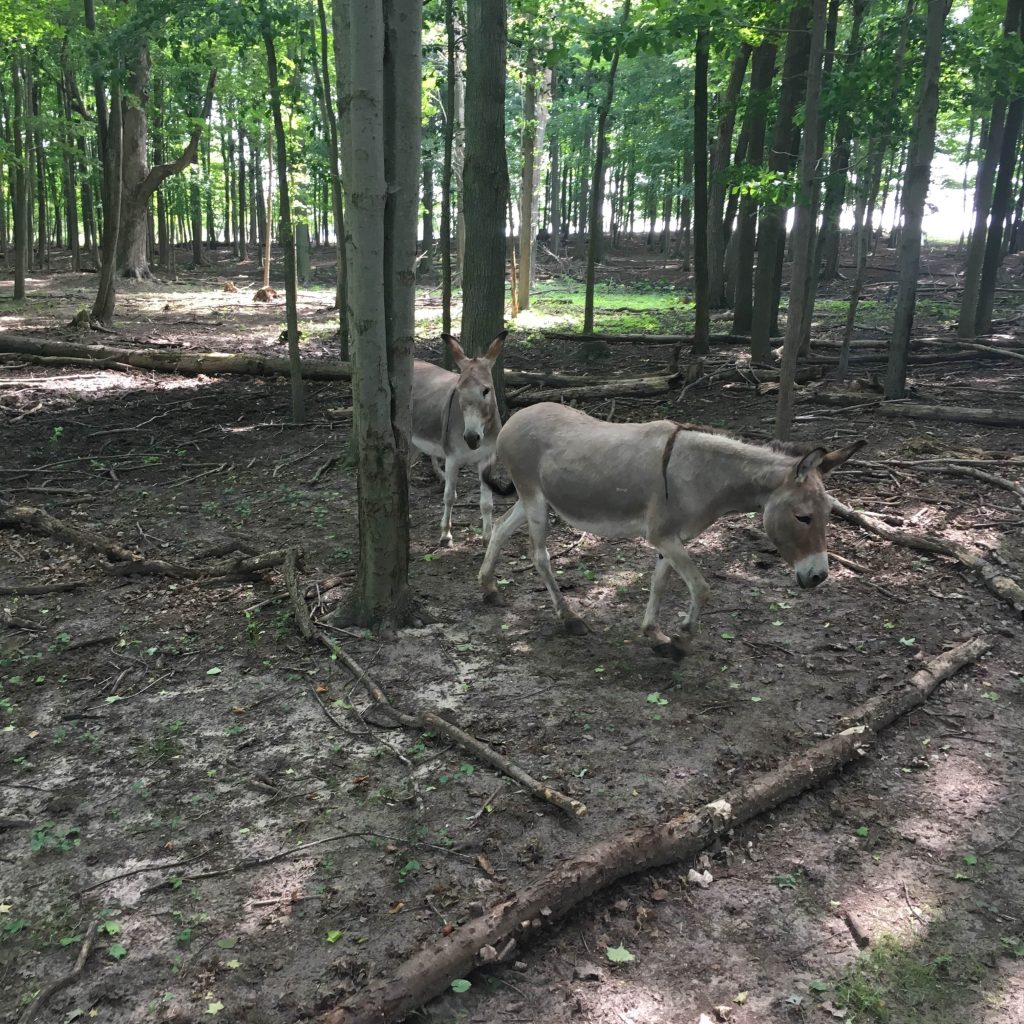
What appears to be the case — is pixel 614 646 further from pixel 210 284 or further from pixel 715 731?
pixel 210 284

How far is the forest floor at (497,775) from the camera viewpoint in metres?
3.03

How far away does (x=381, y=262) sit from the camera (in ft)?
17.5

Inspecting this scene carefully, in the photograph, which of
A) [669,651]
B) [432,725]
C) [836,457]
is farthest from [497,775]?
[836,457]

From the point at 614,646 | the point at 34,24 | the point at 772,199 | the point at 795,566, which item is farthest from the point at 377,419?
the point at 34,24

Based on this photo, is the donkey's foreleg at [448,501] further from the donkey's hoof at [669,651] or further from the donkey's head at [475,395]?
the donkey's hoof at [669,651]

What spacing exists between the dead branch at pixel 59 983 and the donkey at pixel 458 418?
4643mm

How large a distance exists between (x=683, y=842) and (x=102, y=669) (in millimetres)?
4072

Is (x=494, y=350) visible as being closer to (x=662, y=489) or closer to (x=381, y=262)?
(x=381, y=262)

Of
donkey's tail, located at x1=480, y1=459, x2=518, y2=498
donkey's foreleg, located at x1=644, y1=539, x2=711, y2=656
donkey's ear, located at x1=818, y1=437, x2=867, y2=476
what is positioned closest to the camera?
donkey's ear, located at x1=818, y1=437, x2=867, y2=476

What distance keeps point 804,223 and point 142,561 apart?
24.8ft

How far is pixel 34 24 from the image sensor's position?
A: 1825 cm

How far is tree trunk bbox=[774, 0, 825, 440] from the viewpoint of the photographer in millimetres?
7730

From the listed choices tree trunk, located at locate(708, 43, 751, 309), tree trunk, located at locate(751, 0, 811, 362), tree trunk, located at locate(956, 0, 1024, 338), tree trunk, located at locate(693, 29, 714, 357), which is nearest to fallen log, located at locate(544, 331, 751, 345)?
tree trunk, located at locate(751, 0, 811, 362)

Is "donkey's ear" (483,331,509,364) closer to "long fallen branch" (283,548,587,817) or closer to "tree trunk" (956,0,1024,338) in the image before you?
"long fallen branch" (283,548,587,817)
